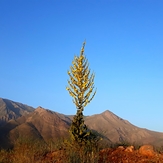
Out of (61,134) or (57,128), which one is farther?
(57,128)

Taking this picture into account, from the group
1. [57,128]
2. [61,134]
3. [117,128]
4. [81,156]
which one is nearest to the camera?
[81,156]

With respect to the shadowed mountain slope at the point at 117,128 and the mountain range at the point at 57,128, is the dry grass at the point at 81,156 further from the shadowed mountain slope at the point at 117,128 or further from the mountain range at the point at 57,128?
the shadowed mountain slope at the point at 117,128

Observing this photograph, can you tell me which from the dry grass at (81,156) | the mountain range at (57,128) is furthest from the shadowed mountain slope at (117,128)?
the dry grass at (81,156)

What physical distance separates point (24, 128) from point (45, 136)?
7.94 metres

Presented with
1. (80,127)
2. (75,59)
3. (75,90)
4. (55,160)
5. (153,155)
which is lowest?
(55,160)

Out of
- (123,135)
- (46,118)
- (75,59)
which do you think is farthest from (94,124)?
(75,59)

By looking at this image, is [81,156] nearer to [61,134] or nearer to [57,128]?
[61,134]

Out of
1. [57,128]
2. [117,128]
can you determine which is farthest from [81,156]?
[117,128]

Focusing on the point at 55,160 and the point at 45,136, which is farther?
the point at 45,136

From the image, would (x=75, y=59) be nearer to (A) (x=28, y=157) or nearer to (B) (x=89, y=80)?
(B) (x=89, y=80)

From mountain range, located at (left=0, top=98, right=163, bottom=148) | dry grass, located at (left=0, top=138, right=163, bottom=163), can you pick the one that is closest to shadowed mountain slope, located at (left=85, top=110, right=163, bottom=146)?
mountain range, located at (left=0, top=98, right=163, bottom=148)

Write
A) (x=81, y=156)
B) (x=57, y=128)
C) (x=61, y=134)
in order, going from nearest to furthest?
(x=81, y=156), (x=61, y=134), (x=57, y=128)

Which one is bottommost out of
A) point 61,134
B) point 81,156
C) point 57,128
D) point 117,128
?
point 81,156

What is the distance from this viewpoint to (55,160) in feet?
43.6
